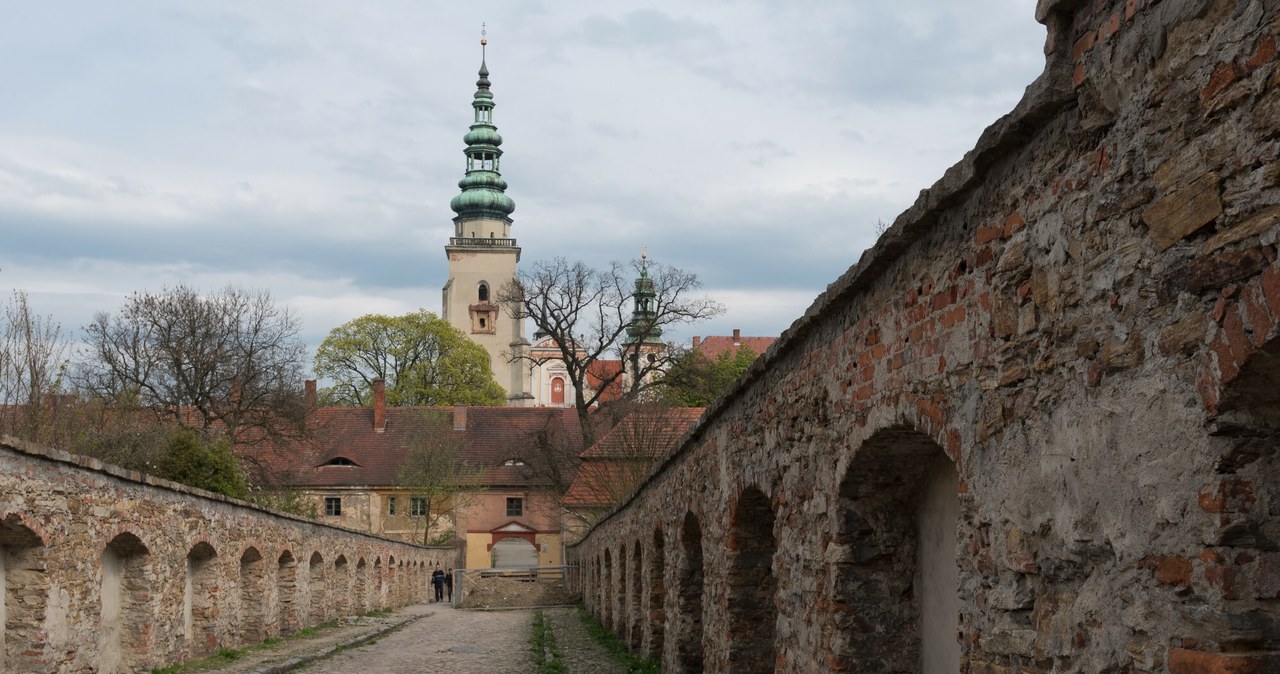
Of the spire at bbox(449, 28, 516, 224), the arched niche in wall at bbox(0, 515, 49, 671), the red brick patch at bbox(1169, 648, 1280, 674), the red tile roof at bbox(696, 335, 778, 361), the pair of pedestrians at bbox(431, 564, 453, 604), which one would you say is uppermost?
the spire at bbox(449, 28, 516, 224)

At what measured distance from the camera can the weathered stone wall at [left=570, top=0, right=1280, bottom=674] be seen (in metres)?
3.11

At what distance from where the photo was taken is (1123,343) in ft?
11.8

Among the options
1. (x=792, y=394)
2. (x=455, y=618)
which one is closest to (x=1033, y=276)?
(x=792, y=394)

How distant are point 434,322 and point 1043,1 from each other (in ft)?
193

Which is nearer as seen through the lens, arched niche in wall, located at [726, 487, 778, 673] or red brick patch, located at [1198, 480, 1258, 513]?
red brick patch, located at [1198, 480, 1258, 513]

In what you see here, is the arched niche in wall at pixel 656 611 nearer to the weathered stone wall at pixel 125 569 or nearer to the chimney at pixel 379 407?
the weathered stone wall at pixel 125 569

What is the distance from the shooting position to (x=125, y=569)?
14023 millimetres

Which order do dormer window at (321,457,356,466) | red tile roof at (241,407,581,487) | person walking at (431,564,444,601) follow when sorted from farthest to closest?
dormer window at (321,457,356,466)
red tile roof at (241,407,581,487)
person walking at (431,564,444,601)

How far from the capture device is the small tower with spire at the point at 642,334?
4362 centimetres

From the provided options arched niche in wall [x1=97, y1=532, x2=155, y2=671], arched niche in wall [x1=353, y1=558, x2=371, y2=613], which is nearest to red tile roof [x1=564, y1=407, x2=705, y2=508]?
arched niche in wall [x1=353, y1=558, x2=371, y2=613]

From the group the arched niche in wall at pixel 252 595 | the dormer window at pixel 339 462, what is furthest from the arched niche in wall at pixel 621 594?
the dormer window at pixel 339 462

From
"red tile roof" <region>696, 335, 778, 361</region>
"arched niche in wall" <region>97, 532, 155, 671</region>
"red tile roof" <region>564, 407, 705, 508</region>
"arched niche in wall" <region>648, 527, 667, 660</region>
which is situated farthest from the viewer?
"red tile roof" <region>696, 335, 778, 361</region>

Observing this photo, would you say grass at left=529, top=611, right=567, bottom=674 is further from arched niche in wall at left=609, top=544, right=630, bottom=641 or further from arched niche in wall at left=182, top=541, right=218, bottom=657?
arched niche in wall at left=182, top=541, right=218, bottom=657

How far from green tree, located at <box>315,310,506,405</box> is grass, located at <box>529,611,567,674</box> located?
3634 cm
